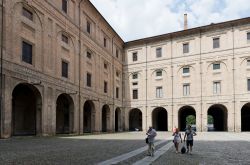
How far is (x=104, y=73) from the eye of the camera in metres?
36.1

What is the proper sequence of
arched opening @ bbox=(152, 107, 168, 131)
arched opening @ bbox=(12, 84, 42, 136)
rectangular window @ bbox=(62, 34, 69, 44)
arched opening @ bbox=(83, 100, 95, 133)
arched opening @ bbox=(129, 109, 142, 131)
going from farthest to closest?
arched opening @ bbox=(129, 109, 142, 131) → arched opening @ bbox=(152, 107, 168, 131) → arched opening @ bbox=(83, 100, 95, 133) → rectangular window @ bbox=(62, 34, 69, 44) → arched opening @ bbox=(12, 84, 42, 136)

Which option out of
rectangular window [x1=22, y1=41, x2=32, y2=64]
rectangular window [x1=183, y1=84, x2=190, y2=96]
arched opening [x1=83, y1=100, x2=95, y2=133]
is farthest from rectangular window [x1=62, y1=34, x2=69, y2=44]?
rectangular window [x1=183, y1=84, x2=190, y2=96]

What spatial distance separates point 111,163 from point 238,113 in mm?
29397

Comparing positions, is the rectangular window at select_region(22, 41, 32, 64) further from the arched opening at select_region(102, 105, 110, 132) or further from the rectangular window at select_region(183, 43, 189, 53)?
the rectangular window at select_region(183, 43, 189, 53)

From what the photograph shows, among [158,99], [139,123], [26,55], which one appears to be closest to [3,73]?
[26,55]

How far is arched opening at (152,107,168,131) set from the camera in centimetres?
4214

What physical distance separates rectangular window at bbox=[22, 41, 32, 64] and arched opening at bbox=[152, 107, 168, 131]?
78.5ft

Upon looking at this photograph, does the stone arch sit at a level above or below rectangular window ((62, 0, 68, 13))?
below

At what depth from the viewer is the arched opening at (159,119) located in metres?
42.1

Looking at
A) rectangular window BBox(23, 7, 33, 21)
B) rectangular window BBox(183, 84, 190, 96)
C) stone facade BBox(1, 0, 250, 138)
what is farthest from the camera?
rectangular window BBox(183, 84, 190, 96)

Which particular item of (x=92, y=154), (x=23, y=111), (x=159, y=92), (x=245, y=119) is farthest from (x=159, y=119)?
(x=92, y=154)

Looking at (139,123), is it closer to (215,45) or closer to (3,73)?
(215,45)

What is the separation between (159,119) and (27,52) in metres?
28.3

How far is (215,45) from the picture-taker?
1478 inches
